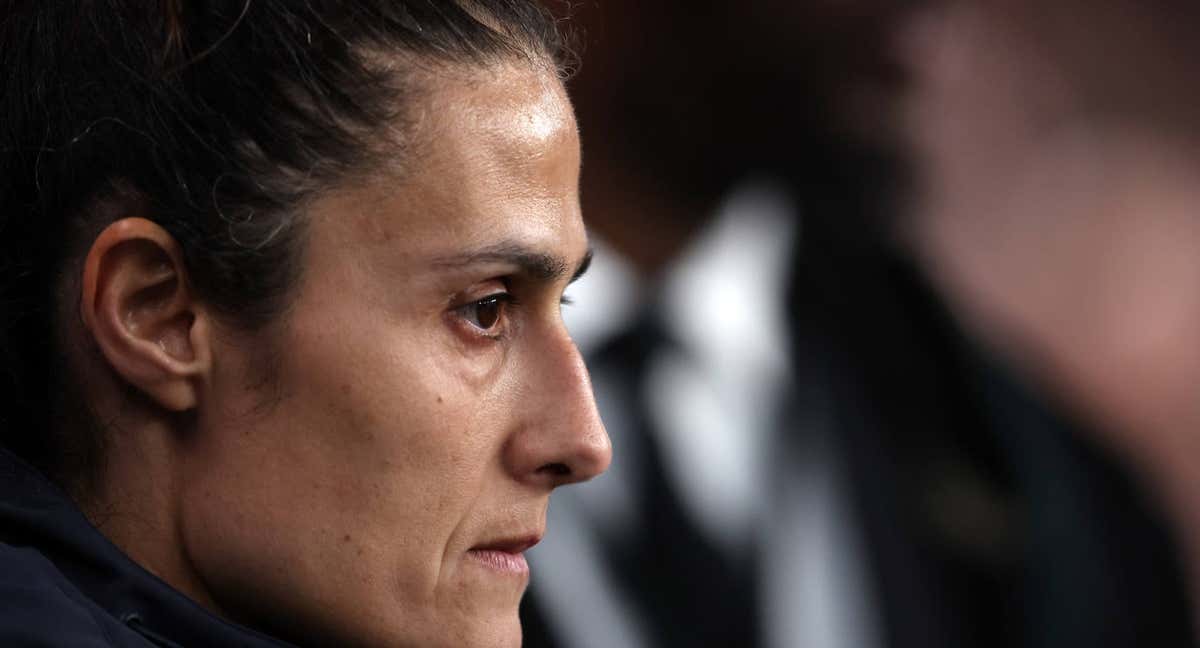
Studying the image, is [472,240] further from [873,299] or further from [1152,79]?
[1152,79]

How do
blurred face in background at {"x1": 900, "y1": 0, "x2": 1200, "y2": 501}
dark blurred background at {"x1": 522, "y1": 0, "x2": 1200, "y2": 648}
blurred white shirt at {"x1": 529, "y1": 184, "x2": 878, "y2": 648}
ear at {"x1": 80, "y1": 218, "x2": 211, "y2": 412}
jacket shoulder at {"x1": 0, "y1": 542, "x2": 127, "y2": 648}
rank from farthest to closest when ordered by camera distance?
blurred face in background at {"x1": 900, "y1": 0, "x2": 1200, "y2": 501}
dark blurred background at {"x1": 522, "y1": 0, "x2": 1200, "y2": 648}
blurred white shirt at {"x1": 529, "y1": 184, "x2": 878, "y2": 648}
ear at {"x1": 80, "y1": 218, "x2": 211, "y2": 412}
jacket shoulder at {"x1": 0, "y1": 542, "x2": 127, "y2": 648}

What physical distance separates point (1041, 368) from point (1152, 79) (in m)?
0.50

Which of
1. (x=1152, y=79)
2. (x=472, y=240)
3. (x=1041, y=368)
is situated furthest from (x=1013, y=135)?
(x=472, y=240)

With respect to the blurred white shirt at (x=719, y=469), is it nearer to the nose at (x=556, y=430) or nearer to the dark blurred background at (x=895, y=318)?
the dark blurred background at (x=895, y=318)

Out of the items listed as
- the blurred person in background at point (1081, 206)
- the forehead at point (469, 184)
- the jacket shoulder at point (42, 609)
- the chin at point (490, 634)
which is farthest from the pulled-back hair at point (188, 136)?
the blurred person in background at point (1081, 206)

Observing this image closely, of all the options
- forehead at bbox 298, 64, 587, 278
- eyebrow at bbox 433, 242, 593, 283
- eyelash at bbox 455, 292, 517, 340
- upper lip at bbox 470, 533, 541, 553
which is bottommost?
upper lip at bbox 470, 533, 541, 553

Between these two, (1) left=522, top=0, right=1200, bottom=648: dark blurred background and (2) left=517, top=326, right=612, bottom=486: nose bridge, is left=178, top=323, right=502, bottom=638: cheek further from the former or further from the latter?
(1) left=522, top=0, right=1200, bottom=648: dark blurred background

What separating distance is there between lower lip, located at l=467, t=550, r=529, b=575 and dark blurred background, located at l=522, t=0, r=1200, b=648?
105 centimetres

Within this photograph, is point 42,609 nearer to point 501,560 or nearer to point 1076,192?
point 501,560

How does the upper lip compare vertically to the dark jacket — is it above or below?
above

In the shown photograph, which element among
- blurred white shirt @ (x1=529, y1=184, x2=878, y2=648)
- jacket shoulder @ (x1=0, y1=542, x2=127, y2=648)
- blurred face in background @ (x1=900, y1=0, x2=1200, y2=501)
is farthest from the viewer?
blurred face in background @ (x1=900, y1=0, x2=1200, y2=501)

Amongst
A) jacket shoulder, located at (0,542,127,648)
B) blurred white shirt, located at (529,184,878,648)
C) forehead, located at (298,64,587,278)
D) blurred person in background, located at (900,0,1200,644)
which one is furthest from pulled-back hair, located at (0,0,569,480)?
blurred person in background, located at (900,0,1200,644)

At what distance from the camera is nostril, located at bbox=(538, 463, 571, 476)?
3.30 ft

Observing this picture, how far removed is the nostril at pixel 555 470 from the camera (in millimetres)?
1006
